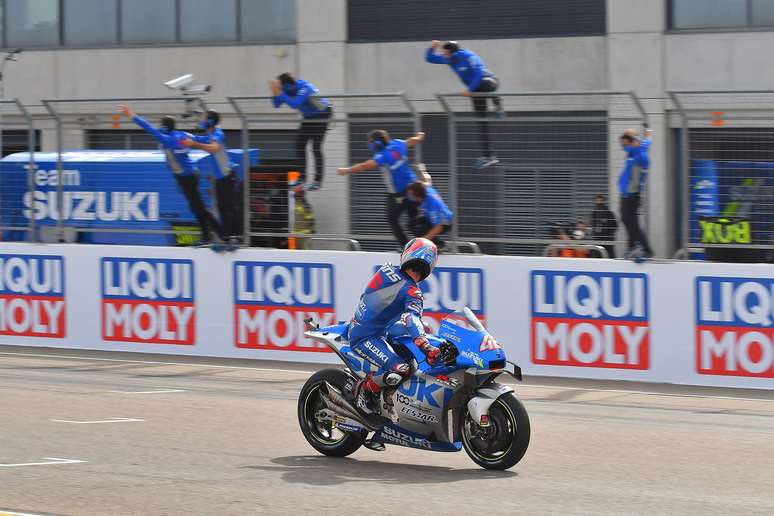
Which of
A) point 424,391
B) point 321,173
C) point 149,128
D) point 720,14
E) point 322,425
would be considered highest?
point 720,14

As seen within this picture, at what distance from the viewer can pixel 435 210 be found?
1451 centimetres

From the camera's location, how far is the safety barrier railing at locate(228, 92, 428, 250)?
15008mm

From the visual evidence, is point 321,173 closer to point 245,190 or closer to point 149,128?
point 245,190

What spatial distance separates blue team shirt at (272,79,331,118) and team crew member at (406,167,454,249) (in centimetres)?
166

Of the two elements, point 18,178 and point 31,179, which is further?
point 18,178

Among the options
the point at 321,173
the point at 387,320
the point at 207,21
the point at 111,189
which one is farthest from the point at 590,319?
the point at 207,21

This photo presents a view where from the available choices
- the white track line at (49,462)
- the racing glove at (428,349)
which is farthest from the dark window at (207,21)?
the racing glove at (428,349)

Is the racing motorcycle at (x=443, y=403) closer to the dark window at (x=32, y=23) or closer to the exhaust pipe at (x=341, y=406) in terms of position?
the exhaust pipe at (x=341, y=406)

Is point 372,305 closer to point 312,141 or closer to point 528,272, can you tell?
point 528,272

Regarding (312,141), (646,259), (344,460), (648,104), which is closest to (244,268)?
(312,141)

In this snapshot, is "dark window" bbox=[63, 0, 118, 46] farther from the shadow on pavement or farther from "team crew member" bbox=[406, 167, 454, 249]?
the shadow on pavement

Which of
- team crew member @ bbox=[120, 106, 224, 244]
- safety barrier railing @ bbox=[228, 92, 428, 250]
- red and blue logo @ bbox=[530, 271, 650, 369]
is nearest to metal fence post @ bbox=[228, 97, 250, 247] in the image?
safety barrier railing @ bbox=[228, 92, 428, 250]

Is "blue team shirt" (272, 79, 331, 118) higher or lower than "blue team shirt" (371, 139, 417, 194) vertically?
higher

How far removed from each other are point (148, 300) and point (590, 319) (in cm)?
578
